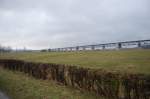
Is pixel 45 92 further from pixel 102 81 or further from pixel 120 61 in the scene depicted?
pixel 120 61

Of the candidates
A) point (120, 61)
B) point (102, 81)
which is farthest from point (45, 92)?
point (120, 61)

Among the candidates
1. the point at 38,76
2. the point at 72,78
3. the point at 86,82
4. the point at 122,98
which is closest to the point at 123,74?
the point at 122,98

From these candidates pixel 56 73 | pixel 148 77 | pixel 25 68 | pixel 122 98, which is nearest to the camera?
pixel 148 77

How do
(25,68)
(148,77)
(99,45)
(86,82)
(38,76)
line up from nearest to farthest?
(148,77) < (86,82) < (38,76) < (25,68) < (99,45)

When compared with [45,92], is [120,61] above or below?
above

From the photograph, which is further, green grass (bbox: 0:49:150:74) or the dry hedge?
green grass (bbox: 0:49:150:74)

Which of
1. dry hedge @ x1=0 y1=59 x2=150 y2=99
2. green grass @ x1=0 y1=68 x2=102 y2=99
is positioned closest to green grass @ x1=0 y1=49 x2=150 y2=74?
dry hedge @ x1=0 y1=59 x2=150 y2=99

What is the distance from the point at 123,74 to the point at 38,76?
11450mm

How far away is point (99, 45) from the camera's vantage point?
33938 millimetres

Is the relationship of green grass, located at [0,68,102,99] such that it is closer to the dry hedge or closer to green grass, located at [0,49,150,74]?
the dry hedge

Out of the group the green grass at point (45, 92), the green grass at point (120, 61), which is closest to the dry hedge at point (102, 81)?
the green grass at point (45, 92)

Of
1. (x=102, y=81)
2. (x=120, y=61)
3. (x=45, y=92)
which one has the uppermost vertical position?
(x=120, y=61)

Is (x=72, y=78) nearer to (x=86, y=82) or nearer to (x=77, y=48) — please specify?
(x=86, y=82)

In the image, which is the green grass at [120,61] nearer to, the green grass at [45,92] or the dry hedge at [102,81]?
the dry hedge at [102,81]
